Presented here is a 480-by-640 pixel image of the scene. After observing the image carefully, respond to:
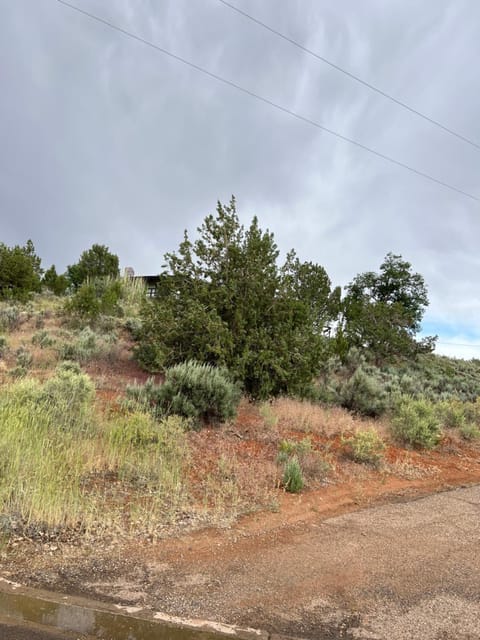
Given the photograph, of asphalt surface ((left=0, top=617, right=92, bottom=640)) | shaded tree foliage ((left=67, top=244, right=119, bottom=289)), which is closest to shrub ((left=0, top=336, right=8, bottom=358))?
asphalt surface ((left=0, top=617, right=92, bottom=640))

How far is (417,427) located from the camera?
812 cm

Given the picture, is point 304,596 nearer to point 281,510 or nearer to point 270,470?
point 281,510

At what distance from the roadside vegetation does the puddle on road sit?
38.1 inches

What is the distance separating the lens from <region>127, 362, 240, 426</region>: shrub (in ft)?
23.5

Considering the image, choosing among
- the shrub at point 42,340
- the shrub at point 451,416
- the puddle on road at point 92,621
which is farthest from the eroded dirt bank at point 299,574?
the shrub at point 42,340

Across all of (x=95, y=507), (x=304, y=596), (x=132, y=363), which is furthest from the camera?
(x=132, y=363)

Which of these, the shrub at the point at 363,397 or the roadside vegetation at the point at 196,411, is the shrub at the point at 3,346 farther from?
the shrub at the point at 363,397

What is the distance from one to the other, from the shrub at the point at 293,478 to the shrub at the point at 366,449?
5.32 ft

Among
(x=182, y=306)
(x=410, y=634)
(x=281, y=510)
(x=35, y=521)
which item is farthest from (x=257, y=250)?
(x=410, y=634)

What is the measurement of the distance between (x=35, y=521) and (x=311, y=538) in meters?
2.52

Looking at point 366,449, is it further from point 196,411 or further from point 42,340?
point 42,340

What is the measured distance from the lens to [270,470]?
5.61 metres

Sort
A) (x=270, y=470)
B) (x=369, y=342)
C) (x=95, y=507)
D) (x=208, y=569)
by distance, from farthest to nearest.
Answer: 1. (x=369, y=342)
2. (x=270, y=470)
3. (x=95, y=507)
4. (x=208, y=569)

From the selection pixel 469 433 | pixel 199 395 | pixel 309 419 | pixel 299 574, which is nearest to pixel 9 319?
pixel 199 395
